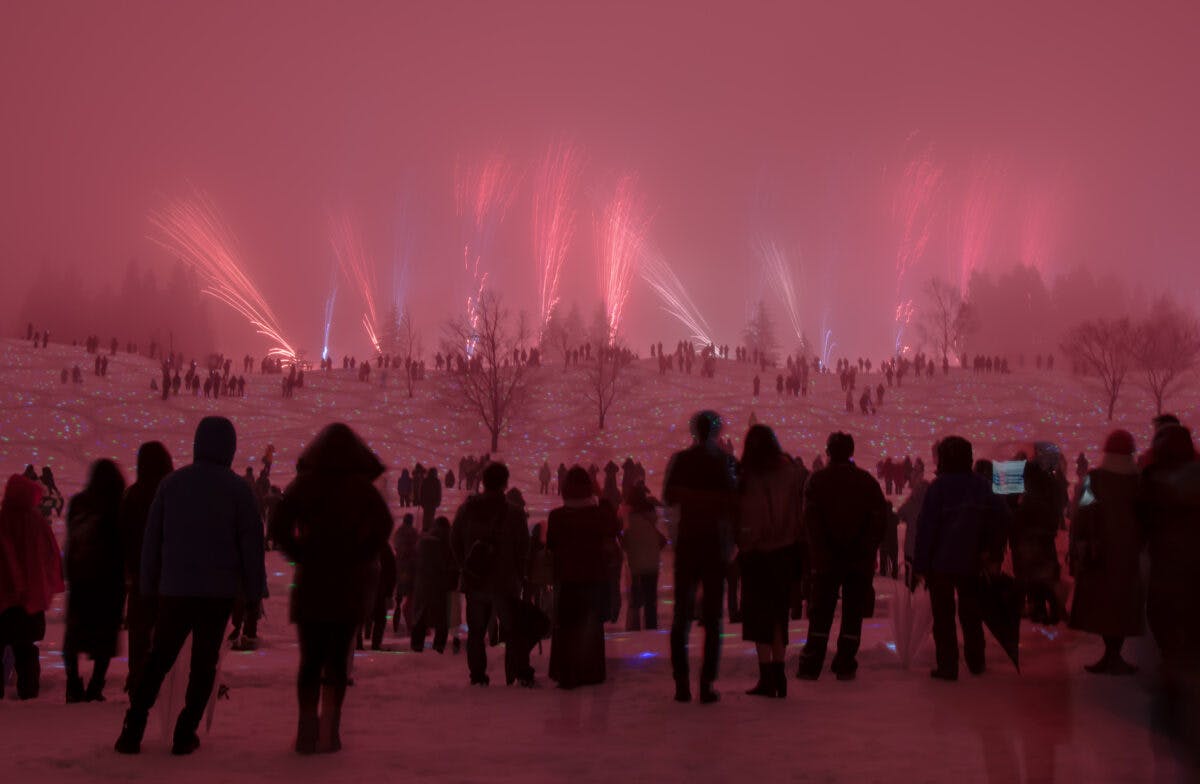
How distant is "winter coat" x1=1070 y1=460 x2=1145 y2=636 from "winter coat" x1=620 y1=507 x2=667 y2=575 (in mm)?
4855

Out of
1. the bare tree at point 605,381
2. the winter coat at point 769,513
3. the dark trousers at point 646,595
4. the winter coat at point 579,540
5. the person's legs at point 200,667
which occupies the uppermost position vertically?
the bare tree at point 605,381

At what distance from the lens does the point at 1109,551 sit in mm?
7211

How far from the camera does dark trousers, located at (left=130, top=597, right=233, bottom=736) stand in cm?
541

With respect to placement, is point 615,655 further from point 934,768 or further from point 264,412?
point 264,412

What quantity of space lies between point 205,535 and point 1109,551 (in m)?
5.24

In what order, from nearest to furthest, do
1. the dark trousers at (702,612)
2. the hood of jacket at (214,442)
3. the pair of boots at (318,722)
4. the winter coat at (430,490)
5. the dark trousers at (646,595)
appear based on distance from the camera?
the pair of boots at (318,722), the hood of jacket at (214,442), the dark trousers at (702,612), the dark trousers at (646,595), the winter coat at (430,490)

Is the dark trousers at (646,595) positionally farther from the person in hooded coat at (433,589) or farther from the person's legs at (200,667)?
the person's legs at (200,667)

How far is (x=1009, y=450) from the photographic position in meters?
11.4

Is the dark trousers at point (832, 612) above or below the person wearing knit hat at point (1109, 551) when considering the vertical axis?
below

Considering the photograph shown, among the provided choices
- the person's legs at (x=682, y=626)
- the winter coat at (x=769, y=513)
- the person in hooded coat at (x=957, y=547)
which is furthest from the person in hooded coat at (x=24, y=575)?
the person in hooded coat at (x=957, y=547)

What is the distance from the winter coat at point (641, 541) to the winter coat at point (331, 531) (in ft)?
20.0

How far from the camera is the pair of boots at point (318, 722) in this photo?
546cm

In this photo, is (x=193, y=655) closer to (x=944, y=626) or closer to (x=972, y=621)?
(x=944, y=626)

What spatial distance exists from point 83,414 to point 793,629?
128 ft
